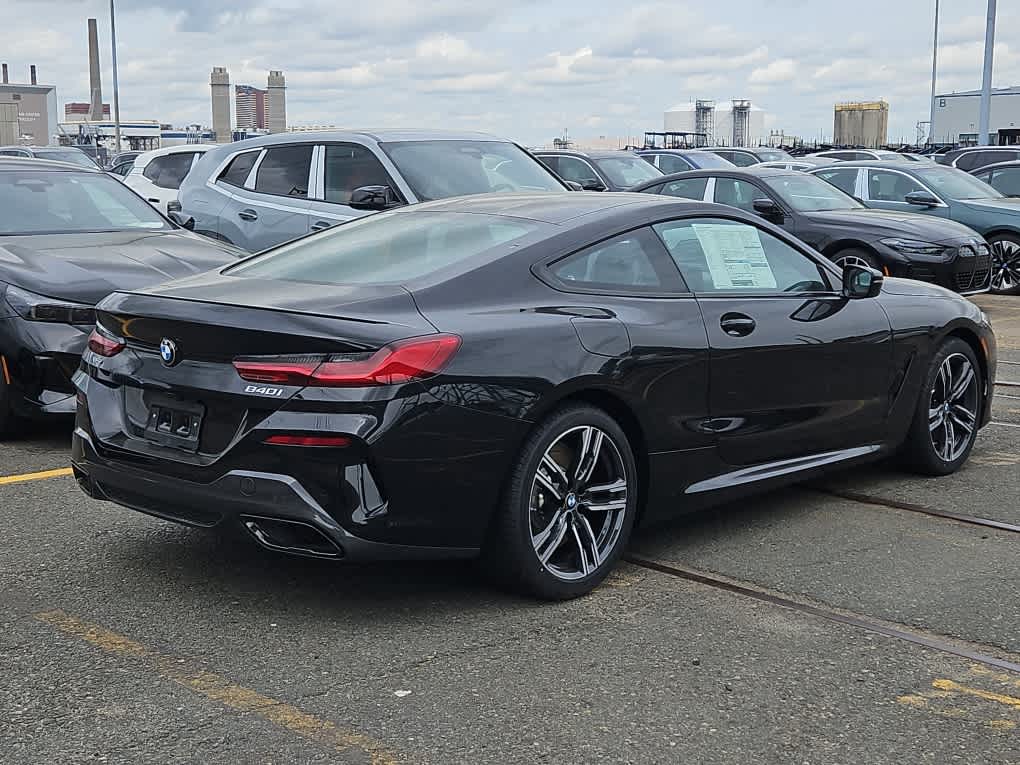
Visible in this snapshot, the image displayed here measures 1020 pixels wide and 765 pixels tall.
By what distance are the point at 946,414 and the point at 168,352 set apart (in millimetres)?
3917

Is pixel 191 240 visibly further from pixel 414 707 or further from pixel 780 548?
pixel 414 707

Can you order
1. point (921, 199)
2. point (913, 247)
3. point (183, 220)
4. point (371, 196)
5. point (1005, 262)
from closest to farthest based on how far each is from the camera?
point (183, 220) → point (371, 196) → point (913, 247) → point (921, 199) → point (1005, 262)

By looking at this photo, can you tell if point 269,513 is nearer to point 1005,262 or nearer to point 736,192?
point 736,192

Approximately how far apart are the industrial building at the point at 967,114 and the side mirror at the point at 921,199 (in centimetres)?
6361

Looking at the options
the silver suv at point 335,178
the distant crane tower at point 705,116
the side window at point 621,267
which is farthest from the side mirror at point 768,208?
the distant crane tower at point 705,116

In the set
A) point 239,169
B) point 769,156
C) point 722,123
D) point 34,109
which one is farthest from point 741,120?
point 239,169

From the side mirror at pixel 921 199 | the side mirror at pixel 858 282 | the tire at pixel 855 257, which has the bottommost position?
the tire at pixel 855 257

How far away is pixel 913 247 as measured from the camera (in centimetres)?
1296

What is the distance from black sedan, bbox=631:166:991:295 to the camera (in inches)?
510

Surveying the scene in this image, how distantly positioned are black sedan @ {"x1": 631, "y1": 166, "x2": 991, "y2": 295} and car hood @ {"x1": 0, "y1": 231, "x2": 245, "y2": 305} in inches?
248

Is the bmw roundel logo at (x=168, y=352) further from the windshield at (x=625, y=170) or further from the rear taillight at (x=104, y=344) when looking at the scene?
the windshield at (x=625, y=170)

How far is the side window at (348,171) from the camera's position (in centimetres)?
1012

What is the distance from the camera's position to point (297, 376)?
3.99 m

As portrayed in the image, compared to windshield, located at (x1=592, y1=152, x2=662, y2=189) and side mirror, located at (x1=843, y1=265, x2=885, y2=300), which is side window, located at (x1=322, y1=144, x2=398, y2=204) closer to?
side mirror, located at (x1=843, y1=265, x2=885, y2=300)
